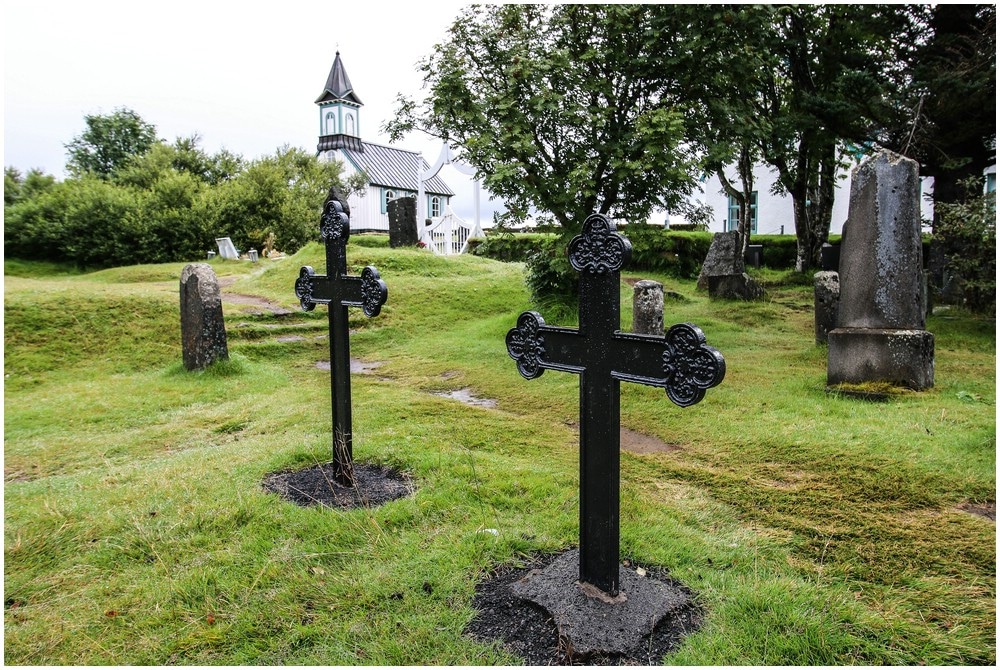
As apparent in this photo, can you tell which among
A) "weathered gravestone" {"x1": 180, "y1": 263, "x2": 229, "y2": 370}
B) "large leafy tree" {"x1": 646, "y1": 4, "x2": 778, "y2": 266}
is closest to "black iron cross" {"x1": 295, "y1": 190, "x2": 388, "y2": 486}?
"weathered gravestone" {"x1": 180, "y1": 263, "x2": 229, "y2": 370}

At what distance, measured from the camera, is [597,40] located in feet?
32.2

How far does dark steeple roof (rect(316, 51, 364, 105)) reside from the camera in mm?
44266

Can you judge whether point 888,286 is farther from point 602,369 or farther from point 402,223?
point 402,223

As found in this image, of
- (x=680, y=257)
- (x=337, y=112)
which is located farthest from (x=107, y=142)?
(x=680, y=257)

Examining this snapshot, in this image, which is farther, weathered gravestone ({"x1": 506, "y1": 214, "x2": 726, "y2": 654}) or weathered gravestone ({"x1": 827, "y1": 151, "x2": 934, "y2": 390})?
weathered gravestone ({"x1": 827, "y1": 151, "x2": 934, "y2": 390})

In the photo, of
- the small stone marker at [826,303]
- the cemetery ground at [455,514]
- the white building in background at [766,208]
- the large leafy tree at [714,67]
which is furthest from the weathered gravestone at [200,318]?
the white building in background at [766,208]

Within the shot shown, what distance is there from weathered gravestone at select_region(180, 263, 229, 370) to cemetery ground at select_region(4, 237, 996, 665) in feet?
1.00

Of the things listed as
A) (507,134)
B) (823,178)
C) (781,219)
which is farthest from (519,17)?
(781,219)

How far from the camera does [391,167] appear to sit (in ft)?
156

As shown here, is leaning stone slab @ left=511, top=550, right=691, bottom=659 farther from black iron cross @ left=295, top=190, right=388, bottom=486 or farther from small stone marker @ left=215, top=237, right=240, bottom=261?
small stone marker @ left=215, top=237, right=240, bottom=261

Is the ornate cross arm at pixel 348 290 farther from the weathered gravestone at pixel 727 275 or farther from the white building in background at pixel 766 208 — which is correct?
the white building in background at pixel 766 208

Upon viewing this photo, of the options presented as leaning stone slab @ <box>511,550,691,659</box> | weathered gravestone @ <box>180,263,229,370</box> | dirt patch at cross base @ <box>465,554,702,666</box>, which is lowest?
dirt patch at cross base @ <box>465,554,702,666</box>

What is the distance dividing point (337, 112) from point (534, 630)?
46.4m

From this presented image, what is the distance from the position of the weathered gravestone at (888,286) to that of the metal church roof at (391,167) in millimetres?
38191
